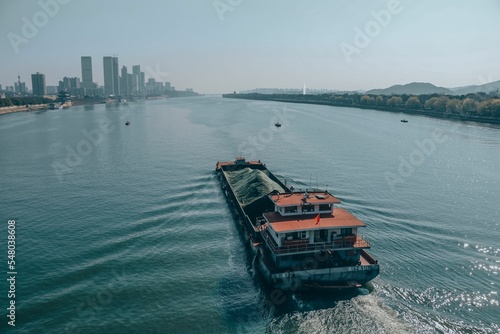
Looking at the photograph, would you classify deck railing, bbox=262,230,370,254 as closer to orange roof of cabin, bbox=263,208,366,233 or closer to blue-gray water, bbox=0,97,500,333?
orange roof of cabin, bbox=263,208,366,233

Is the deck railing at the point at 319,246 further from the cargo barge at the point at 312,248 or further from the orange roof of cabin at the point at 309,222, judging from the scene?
the orange roof of cabin at the point at 309,222

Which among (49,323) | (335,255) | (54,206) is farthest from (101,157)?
(335,255)

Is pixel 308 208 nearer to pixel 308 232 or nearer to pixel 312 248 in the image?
pixel 308 232

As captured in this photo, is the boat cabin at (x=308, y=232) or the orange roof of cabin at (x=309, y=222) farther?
the orange roof of cabin at (x=309, y=222)

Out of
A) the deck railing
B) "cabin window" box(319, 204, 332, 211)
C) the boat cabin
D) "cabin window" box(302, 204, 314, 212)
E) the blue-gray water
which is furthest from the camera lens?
"cabin window" box(319, 204, 332, 211)

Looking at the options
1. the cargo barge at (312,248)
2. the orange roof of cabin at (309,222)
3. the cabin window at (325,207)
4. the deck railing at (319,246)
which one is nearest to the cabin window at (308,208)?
the cargo barge at (312,248)

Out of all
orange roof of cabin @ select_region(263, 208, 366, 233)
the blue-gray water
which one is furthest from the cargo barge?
the blue-gray water

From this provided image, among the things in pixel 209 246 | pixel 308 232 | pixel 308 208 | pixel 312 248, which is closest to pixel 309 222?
pixel 308 232

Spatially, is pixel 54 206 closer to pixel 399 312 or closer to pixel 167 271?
pixel 167 271
